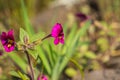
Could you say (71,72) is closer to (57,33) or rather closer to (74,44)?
(74,44)

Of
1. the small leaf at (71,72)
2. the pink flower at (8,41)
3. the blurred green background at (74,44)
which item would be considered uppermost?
the blurred green background at (74,44)

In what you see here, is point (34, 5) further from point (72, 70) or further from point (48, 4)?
point (72, 70)

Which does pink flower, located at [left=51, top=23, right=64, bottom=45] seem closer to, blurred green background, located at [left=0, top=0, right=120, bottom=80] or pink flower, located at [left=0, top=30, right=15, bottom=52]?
blurred green background, located at [left=0, top=0, right=120, bottom=80]

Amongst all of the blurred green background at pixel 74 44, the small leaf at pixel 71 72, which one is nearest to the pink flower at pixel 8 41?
the blurred green background at pixel 74 44

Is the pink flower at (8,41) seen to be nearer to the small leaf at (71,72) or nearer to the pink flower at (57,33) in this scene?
the pink flower at (57,33)

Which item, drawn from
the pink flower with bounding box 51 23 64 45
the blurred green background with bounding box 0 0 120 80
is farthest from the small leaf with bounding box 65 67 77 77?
the pink flower with bounding box 51 23 64 45

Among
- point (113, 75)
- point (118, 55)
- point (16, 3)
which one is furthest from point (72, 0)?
point (113, 75)

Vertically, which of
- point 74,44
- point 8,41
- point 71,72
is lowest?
point 8,41

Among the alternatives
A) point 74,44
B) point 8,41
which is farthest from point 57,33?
point 74,44
